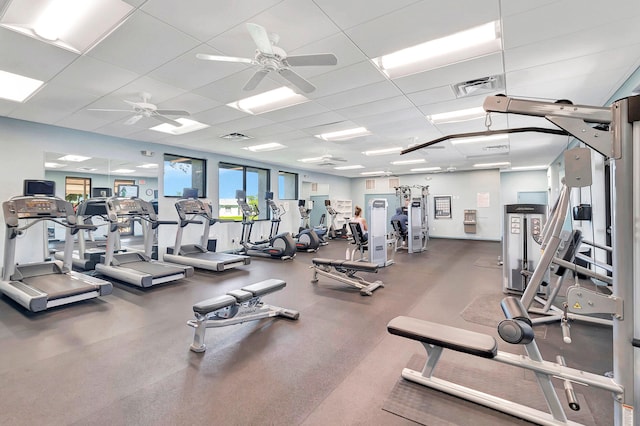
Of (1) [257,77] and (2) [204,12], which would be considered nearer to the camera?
(2) [204,12]

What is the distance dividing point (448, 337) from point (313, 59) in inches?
96.0

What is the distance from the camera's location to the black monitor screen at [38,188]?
4293 mm

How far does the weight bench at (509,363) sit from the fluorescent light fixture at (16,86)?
16.5 ft

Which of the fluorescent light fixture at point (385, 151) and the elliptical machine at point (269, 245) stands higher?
the fluorescent light fixture at point (385, 151)

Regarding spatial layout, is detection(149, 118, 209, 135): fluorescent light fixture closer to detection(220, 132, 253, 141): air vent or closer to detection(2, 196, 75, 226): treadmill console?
detection(220, 132, 253, 141): air vent

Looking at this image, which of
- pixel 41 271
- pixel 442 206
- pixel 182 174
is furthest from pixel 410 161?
pixel 41 271

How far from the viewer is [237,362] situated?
2.45 m

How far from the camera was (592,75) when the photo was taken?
3.25 m

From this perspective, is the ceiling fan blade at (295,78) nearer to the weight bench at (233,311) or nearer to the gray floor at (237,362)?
the weight bench at (233,311)

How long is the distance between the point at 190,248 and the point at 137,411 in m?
5.10

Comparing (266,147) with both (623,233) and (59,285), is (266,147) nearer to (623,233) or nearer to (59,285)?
(59,285)

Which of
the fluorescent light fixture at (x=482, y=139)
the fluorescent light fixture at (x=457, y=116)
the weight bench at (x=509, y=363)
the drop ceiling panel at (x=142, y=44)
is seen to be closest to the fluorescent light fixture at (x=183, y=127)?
the drop ceiling panel at (x=142, y=44)

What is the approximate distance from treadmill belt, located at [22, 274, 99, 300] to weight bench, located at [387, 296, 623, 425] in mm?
4050

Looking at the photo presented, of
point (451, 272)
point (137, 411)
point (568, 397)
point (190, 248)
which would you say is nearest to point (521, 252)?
point (451, 272)
